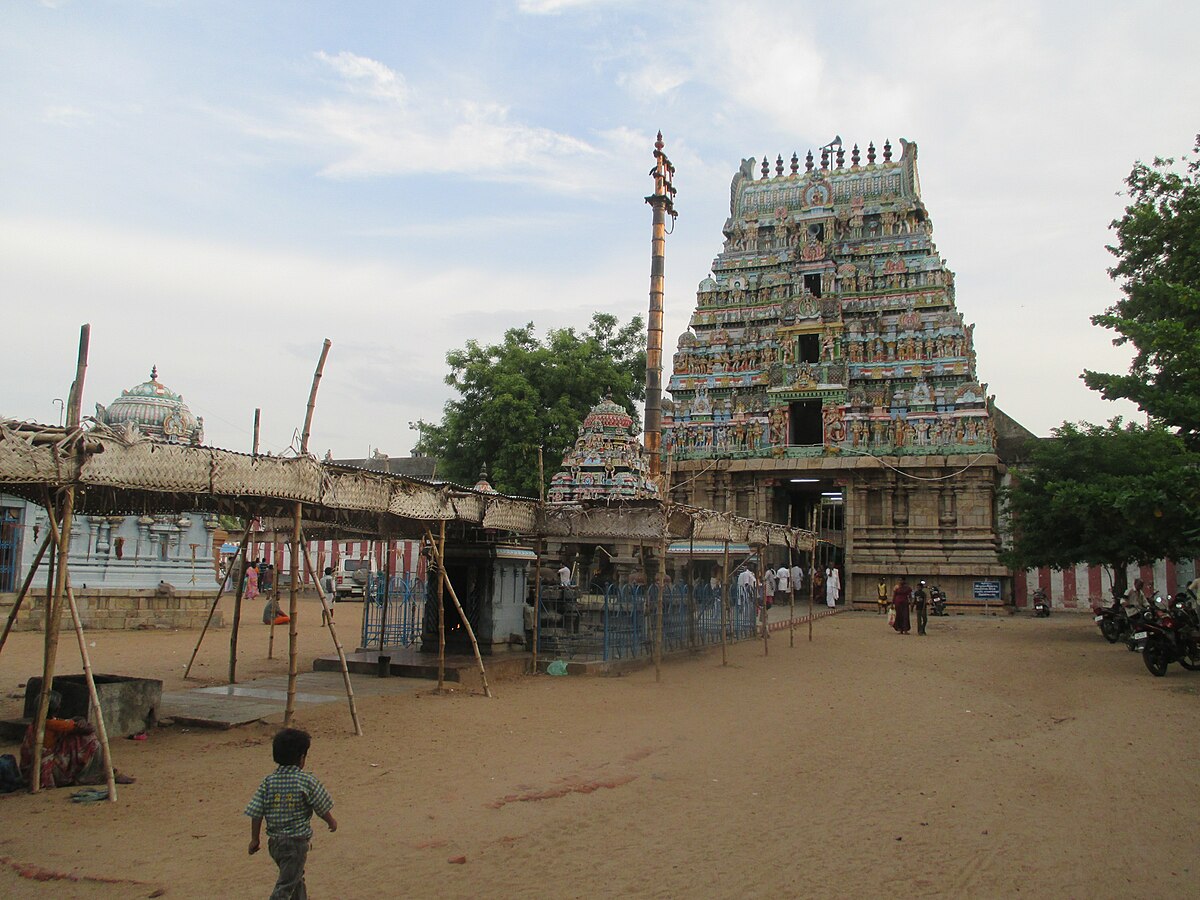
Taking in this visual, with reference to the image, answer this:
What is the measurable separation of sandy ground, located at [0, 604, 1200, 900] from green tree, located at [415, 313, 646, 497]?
21.4 metres

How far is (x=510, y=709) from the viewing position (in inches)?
412

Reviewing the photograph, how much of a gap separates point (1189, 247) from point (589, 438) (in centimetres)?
1398

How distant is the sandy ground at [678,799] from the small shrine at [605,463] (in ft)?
35.4

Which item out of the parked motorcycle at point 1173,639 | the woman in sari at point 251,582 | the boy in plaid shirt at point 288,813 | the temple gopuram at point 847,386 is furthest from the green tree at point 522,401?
the boy in plaid shirt at point 288,813

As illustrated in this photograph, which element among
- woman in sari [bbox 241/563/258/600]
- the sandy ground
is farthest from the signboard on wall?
Answer: woman in sari [bbox 241/563/258/600]

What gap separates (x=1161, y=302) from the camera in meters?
16.2

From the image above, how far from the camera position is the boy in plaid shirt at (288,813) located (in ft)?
13.7

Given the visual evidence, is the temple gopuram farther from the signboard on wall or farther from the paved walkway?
the paved walkway

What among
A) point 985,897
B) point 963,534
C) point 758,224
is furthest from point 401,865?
point 758,224

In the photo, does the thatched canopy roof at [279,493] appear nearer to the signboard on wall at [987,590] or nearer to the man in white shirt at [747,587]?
the man in white shirt at [747,587]

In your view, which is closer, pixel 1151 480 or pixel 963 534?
pixel 1151 480

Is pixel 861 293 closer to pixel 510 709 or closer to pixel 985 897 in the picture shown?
pixel 510 709

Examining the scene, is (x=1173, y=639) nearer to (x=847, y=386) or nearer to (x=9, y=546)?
(x=847, y=386)

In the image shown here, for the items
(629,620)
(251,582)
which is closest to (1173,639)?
(629,620)
